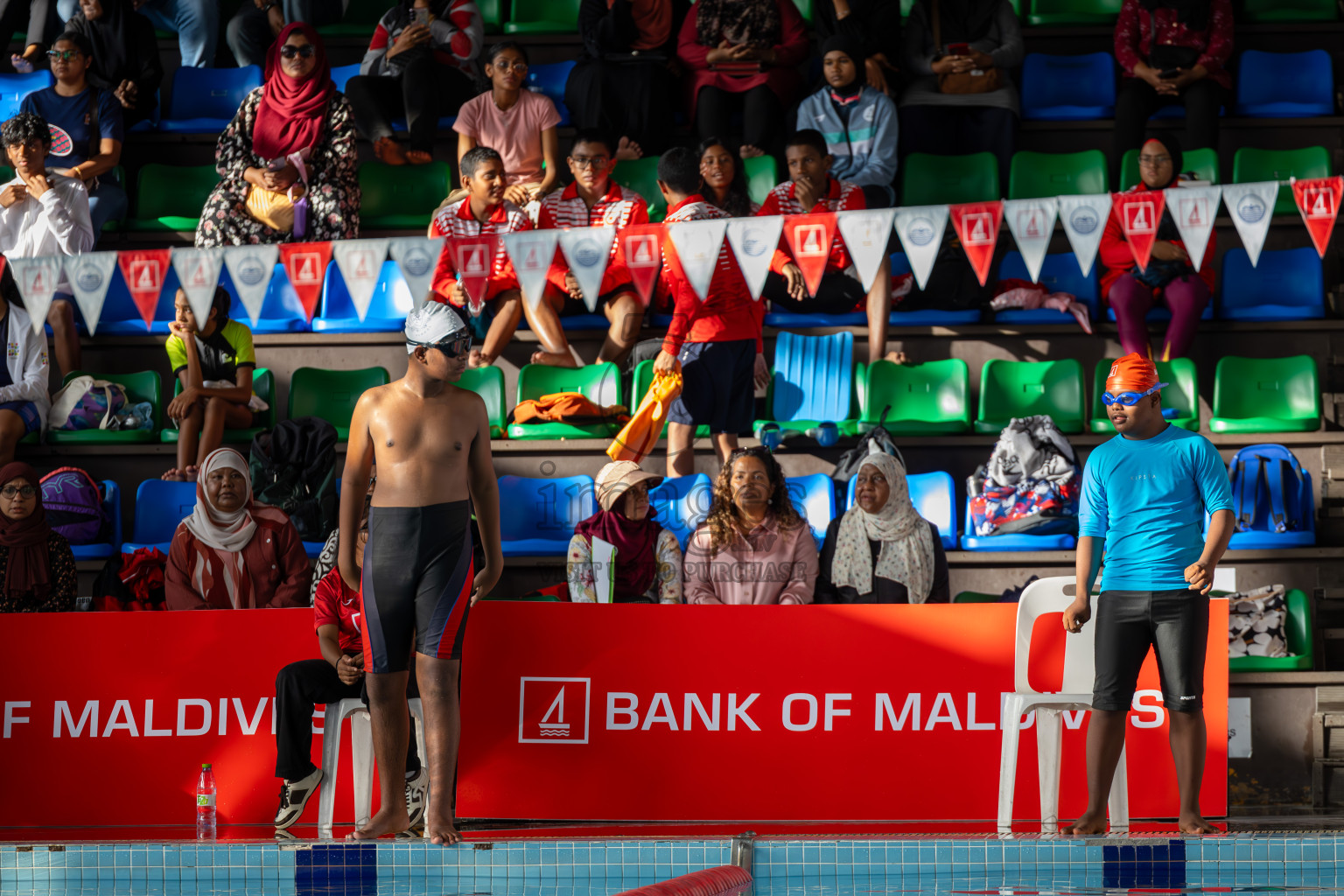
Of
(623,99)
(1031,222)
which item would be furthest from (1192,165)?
(623,99)

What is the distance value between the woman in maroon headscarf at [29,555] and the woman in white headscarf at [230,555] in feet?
2.03

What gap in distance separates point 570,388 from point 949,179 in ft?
9.18

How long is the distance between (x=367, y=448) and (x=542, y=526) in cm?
294

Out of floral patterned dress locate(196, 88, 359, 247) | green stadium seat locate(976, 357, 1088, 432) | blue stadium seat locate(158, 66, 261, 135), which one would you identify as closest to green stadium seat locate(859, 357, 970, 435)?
green stadium seat locate(976, 357, 1088, 432)

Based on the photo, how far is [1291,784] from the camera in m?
5.61

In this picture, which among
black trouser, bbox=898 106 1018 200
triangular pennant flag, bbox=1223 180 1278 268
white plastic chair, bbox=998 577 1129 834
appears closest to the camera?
white plastic chair, bbox=998 577 1129 834

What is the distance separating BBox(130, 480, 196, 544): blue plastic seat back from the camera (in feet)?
23.5

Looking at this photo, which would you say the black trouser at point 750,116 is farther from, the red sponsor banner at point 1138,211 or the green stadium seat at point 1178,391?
the red sponsor banner at point 1138,211

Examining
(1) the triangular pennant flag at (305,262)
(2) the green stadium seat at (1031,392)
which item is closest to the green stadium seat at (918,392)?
(2) the green stadium seat at (1031,392)

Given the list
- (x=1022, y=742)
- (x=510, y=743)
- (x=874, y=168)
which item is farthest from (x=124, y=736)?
(x=874, y=168)

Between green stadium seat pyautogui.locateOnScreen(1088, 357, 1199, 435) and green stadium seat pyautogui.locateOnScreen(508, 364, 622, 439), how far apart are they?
2.59 metres

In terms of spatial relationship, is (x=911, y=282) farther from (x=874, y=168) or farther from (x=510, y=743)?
(x=510, y=743)

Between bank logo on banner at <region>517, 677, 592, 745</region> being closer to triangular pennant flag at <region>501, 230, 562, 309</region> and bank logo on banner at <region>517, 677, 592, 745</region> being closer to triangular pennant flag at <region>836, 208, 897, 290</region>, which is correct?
triangular pennant flag at <region>501, 230, 562, 309</region>

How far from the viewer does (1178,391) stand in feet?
24.4
